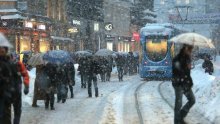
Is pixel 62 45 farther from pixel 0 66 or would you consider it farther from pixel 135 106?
pixel 0 66

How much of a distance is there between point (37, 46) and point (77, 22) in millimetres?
13540

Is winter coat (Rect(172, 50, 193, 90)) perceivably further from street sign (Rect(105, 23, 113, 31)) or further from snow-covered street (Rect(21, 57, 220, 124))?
street sign (Rect(105, 23, 113, 31))

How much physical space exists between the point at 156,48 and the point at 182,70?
74.7 ft

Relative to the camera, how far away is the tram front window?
3372 centimetres

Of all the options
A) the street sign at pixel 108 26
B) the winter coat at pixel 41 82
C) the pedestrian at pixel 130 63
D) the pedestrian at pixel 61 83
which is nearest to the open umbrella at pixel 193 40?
the winter coat at pixel 41 82

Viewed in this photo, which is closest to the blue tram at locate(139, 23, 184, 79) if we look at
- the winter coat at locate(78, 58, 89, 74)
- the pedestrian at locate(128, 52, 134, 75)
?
the pedestrian at locate(128, 52, 134, 75)

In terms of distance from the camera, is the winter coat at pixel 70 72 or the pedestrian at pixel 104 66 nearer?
the winter coat at pixel 70 72

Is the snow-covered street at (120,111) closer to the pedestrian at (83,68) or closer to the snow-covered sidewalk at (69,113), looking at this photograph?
the snow-covered sidewalk at (69,113)

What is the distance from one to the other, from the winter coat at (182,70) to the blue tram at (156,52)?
22.3 meters

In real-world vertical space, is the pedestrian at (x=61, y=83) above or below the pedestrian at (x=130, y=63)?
above

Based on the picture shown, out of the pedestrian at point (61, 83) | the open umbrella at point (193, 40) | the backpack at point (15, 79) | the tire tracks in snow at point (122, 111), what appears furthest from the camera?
the pedestrian at point (61, 83)

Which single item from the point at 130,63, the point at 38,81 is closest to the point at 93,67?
the point at 38,81

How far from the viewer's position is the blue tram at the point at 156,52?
111ft

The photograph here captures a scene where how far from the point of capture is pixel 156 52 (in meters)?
33.9
